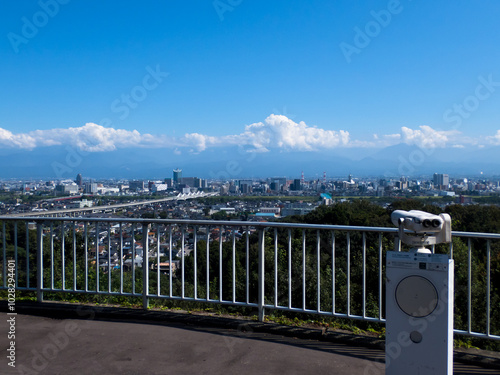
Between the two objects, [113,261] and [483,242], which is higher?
[483,242]

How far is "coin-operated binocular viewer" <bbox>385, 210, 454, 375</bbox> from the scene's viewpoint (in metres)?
2.79

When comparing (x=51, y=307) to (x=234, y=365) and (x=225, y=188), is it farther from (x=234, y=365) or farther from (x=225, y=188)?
(x=225, y=188)

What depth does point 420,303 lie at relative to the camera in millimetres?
2830

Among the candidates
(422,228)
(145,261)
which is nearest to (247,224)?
(145,261)

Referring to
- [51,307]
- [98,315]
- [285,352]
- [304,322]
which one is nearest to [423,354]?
[285,352]

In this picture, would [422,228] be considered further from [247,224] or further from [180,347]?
[180,347]

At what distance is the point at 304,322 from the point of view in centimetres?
489

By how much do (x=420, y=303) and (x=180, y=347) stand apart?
2442 mm

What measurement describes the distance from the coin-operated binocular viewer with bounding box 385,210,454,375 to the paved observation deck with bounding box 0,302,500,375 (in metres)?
0.84

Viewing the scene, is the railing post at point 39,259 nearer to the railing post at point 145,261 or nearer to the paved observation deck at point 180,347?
the paved observation deck at point 180,347

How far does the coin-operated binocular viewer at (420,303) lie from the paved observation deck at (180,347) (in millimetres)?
841

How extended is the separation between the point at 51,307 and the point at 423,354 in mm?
4565

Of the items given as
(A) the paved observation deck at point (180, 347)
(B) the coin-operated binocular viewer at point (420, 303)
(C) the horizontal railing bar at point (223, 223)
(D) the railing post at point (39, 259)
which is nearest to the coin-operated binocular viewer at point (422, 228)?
(B) the coin-operated binocular viewer at point (420, 303)

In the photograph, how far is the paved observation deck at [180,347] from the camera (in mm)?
3672
